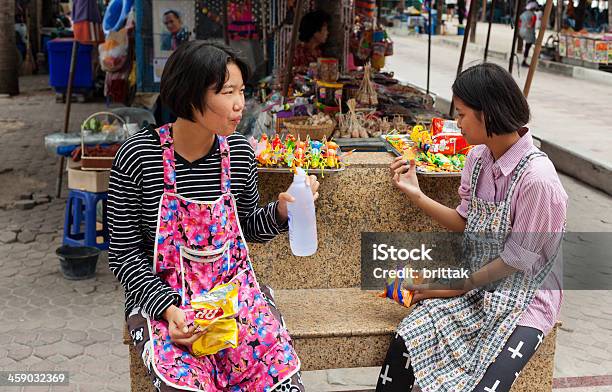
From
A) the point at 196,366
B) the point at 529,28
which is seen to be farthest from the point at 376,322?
the point at 529,28

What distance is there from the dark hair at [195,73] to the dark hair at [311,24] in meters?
5.79

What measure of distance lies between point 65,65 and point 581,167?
7.83 m

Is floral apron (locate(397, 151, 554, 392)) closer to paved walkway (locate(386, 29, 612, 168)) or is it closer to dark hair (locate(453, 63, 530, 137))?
dark hair (locate(453, 63, 530, 137))

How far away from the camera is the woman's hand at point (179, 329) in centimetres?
217

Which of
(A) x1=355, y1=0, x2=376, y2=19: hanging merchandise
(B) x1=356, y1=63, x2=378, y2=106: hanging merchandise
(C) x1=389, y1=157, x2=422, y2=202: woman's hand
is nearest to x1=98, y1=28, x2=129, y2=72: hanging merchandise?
(A) x1=355, y1=0, x2=376, y2=19: hanging merchandise

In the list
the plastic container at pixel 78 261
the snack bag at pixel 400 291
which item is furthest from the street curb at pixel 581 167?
the snack bag at pixel 400 291

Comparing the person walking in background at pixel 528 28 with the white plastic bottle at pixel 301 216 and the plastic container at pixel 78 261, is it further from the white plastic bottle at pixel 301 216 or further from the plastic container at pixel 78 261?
the white plastic bottle at pixel 301 216

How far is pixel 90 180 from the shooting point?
5172 millimetres

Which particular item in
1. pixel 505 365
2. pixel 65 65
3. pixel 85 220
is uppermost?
pixel 505 365

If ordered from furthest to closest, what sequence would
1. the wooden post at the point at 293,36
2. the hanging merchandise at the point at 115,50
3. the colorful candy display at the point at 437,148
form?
the hanging merchandise at the point at 115,50 < the wooden post at the point at 293,36 < the colorful candy display at the point at 437,148

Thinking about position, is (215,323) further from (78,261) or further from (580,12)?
(580,12)

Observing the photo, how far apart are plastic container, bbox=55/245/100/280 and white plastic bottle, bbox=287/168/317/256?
2.82 metres

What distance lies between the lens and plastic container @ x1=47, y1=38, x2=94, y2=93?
11.4m

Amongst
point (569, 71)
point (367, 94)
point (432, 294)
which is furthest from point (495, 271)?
point (569, 71)
